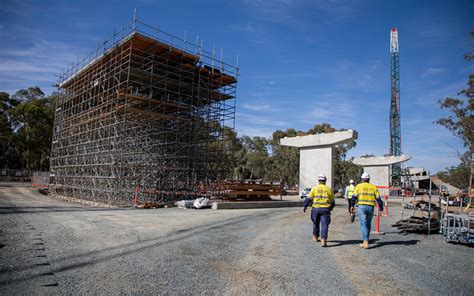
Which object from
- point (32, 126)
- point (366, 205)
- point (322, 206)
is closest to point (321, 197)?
point (322, 206)

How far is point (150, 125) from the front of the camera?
2311 centimetres

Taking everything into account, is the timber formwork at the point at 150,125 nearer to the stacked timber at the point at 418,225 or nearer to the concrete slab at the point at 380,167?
the stacked timber at the point at 418,225

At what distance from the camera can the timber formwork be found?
69.1ft

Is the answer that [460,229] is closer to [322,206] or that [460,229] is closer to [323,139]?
[322,206]

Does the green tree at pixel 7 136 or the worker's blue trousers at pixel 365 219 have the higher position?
the green tree at pixel 7 136

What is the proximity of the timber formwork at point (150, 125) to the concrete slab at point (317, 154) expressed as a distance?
8.50 metres

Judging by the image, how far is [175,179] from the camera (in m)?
22.1

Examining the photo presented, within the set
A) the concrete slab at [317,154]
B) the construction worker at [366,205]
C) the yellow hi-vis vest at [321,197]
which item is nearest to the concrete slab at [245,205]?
the concrete slab at [317,154]

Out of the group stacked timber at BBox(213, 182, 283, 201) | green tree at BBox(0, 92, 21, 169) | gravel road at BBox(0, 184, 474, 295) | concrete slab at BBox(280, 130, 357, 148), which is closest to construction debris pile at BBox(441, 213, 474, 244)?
gravel road at BBox(0, 184, 474, 295)

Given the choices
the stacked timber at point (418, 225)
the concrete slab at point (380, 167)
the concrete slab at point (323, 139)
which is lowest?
the stacked timber at point (418, 225)

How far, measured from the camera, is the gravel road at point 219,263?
4.43 metres

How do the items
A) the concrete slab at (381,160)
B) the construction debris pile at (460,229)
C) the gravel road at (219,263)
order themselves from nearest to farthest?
1. the gravel road at (219,263)
2. the construction debris pile at (460,229)
3. the concrete slab at (381,160)

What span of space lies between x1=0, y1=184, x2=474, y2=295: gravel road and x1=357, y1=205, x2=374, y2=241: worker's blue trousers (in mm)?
463

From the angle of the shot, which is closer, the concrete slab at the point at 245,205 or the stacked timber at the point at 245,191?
the concrete slab at the point at 245,205
